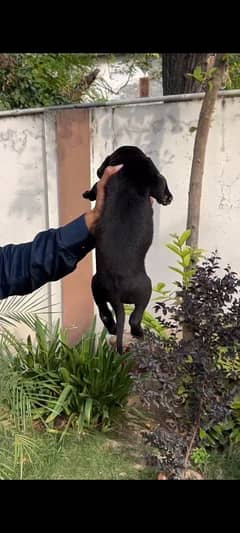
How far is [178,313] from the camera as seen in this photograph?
312 centimetres

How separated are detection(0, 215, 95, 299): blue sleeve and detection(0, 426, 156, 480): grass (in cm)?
120

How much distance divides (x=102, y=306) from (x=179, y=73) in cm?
298

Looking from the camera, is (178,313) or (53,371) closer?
(178,313)

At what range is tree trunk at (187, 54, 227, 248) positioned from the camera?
3551 mm

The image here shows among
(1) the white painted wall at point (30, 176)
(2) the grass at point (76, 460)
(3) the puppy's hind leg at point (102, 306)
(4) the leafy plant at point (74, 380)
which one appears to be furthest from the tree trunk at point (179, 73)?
(3) the puppy's hind leg at point (102, 306)

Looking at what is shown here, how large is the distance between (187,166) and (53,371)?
5.45ft

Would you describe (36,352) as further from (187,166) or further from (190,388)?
(187,166)

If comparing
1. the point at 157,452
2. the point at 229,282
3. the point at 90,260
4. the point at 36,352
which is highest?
the point at 229,282

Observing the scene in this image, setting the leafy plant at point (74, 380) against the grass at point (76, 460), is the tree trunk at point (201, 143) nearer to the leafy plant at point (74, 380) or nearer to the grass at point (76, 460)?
the leafy plant at point (74, 380)

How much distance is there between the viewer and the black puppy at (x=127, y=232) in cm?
190

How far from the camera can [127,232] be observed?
1.91 m

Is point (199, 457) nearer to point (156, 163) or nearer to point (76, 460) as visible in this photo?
point (76, 460)

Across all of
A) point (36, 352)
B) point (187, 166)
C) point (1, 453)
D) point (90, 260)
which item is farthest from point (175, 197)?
point (1, 453)

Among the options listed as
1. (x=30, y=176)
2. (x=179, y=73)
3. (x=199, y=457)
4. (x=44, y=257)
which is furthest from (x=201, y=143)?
(x=44, y=257)
